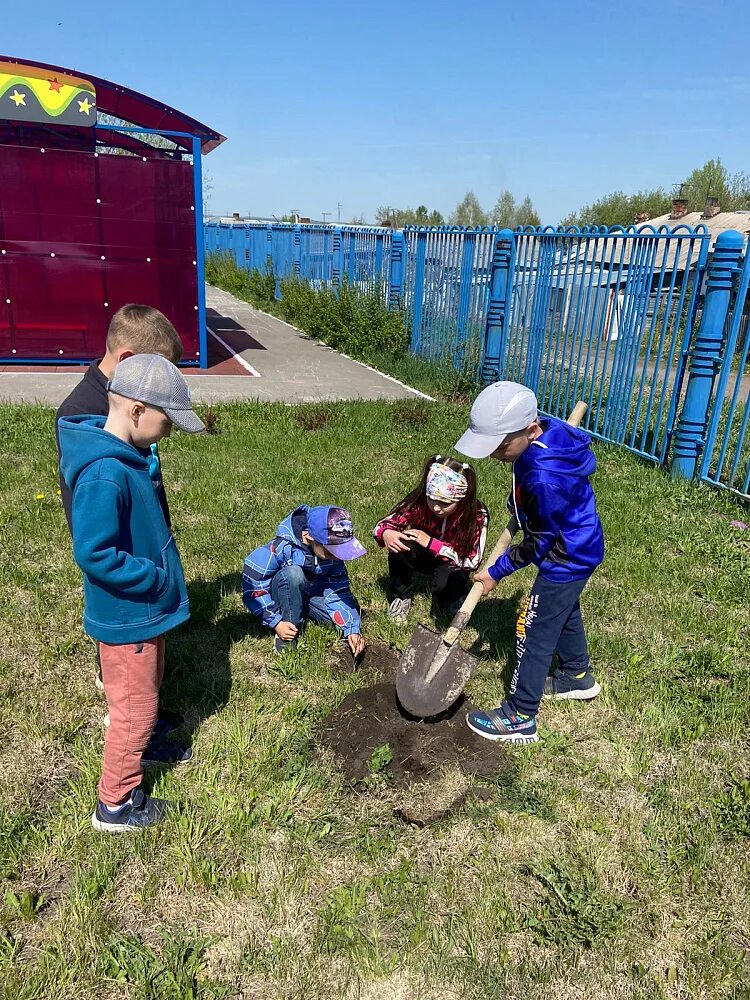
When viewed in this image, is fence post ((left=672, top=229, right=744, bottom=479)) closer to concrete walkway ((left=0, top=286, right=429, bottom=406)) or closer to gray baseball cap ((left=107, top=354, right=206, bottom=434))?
concrete walkway ((left=0, top=286, right=429, bottom=406))

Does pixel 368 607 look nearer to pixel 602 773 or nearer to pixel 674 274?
pixel 602 773

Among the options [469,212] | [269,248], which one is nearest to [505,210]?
[469,212]

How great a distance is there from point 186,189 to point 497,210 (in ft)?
295

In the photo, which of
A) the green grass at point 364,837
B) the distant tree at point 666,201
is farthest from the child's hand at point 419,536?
the distant tree at point 666,201

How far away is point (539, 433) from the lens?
2.82 metres

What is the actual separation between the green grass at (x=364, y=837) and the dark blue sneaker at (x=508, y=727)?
0.22 ft

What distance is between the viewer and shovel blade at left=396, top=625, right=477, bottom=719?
3.16m

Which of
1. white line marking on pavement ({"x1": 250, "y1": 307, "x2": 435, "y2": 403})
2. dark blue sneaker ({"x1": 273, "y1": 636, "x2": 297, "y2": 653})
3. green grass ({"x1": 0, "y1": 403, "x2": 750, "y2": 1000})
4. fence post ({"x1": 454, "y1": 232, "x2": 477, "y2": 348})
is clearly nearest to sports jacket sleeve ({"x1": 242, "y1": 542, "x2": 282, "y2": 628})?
dark blue sneaker ({"x1": 273, "y1": 636, "x2": 297, "y2": 653})

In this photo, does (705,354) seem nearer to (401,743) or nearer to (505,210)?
(401,743)

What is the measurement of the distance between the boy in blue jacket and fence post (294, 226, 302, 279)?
17.5 m

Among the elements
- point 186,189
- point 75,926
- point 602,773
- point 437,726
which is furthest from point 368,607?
point 186,189

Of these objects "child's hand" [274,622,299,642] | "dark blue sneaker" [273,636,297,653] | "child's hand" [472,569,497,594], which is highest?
"child's hand" [472,569,497,594]

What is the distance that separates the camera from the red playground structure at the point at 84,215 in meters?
9.19

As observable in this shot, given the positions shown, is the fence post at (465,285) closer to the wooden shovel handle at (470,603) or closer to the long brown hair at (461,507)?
the long brown hair at (461,507)
